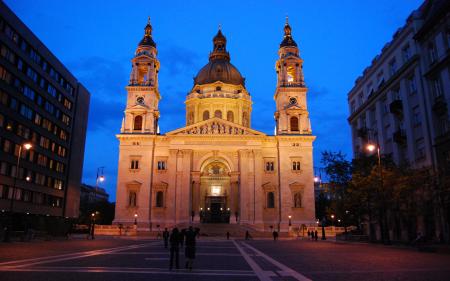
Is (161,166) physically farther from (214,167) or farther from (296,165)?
(296,165)

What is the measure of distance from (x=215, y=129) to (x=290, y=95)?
14221 millimetres

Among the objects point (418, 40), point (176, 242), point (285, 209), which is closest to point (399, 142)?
point (418, 40)

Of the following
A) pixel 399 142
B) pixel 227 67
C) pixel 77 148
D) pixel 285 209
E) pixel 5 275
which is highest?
pixel 227 67

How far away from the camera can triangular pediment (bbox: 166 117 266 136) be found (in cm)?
6341

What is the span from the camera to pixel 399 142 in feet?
125

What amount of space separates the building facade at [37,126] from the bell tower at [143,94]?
32.5 ft

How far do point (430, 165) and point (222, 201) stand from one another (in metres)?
37.8

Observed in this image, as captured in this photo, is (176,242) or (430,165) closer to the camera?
(176,242)

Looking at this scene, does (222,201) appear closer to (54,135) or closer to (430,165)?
(54,135)

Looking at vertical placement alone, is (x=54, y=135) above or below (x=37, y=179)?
above

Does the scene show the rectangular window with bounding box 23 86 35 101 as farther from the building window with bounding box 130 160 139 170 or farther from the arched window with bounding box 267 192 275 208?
the arched window with bounding box 267 192 275 208

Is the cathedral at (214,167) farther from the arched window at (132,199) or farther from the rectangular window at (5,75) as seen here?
the rectangular window at (5,75)

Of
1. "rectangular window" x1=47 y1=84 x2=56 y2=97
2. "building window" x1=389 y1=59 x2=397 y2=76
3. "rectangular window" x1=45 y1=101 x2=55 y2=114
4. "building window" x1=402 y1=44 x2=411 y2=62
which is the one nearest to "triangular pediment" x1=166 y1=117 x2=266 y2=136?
"rectangular window" x1=45 y1=101 x2=55 y2=114

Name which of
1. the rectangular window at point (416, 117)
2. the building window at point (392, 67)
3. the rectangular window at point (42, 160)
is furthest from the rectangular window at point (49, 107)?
the rectangular window at point (416, 117)
